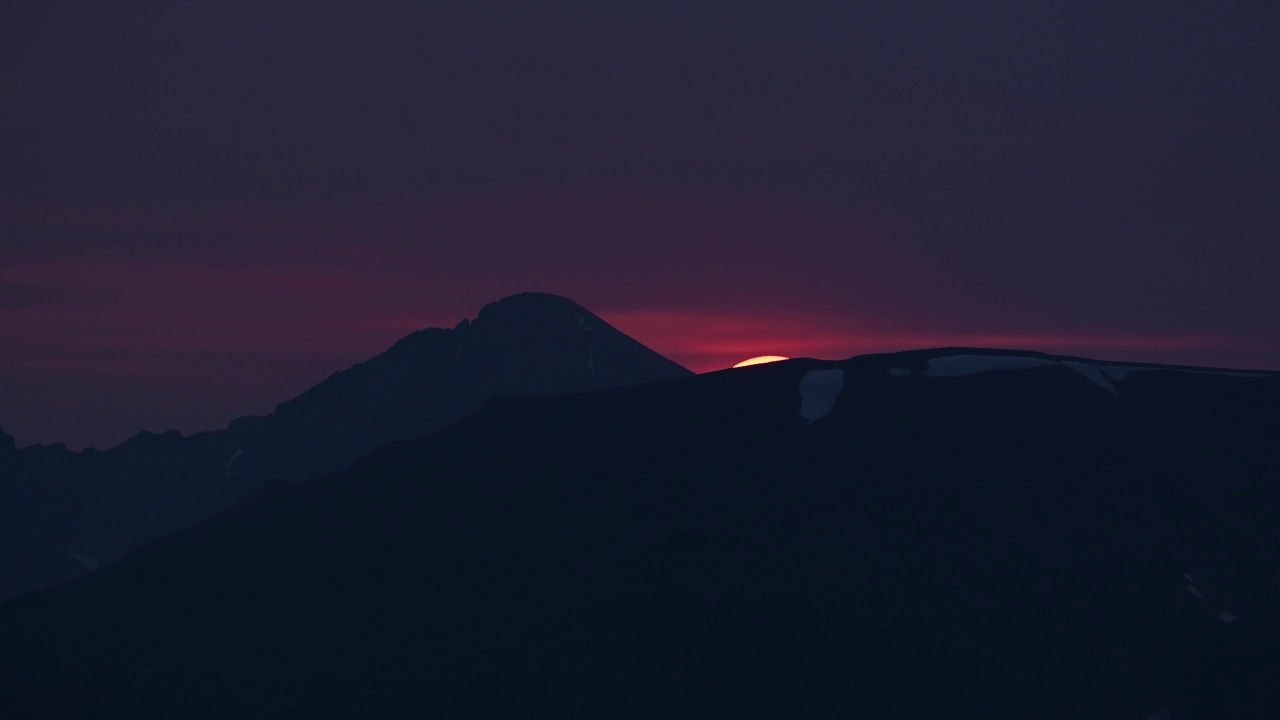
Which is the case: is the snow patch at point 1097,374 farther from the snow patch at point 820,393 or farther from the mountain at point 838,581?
the snow patch at point 820,393

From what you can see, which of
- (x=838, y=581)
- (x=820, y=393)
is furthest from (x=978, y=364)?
(x=838, y=581)

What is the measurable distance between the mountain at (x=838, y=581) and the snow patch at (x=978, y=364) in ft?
1.28

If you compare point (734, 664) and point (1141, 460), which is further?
point (1141, 460)

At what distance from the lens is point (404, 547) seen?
648ft

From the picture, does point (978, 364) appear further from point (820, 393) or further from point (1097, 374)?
point (820, 393)

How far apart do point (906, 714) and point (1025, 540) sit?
36401mm

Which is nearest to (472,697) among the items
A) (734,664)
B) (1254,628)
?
(734,664)

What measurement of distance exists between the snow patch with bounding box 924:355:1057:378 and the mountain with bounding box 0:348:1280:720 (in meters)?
0.39

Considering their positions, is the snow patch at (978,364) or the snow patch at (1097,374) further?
the snow patch at (978,364)

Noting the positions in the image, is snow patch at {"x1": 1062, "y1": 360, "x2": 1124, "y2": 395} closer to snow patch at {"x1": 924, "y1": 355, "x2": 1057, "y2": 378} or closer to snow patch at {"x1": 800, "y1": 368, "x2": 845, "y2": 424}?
snow patch at {"x1": 924, "y1": 355, "x2": 1057, "y2": 378}

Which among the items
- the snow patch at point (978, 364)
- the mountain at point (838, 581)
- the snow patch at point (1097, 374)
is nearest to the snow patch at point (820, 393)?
the mountain at point (838, 581)

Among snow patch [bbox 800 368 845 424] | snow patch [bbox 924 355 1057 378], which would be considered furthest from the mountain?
snow patch [bbox 800 368 845 424]

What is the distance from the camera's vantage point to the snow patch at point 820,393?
632 feet

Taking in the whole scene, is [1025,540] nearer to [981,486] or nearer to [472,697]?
[981,486]
